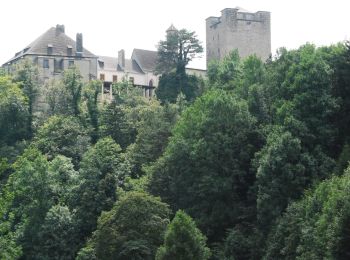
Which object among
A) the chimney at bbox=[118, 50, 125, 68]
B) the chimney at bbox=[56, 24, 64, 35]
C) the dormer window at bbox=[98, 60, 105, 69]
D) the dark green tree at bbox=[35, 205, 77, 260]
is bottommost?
the dark green tree at bbox=[35, 205, 77, 260]

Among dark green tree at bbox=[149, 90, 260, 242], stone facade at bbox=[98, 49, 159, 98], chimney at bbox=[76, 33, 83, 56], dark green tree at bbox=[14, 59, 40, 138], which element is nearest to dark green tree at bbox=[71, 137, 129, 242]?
dark green tree at bbox=[149, 90, 260, 242]

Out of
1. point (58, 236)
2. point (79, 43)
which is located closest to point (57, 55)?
point (79, 43)

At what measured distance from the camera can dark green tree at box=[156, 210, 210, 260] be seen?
45.5 meters

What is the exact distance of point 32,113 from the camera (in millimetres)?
82062

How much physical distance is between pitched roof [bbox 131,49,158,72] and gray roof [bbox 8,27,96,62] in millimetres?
10088

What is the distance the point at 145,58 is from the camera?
360ft

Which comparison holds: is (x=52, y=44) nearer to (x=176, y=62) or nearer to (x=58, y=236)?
(x=176, y=62)

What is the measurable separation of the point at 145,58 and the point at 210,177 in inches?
2257

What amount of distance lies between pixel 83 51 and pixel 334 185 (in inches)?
2422

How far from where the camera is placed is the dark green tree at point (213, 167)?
54031 mm

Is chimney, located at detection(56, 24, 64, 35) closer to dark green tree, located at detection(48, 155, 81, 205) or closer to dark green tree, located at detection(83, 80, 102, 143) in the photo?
dark green tree, located at detection(83, 80, 102, 143)

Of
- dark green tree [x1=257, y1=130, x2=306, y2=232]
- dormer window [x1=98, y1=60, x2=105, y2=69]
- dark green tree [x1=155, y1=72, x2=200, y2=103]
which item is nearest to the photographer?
dark green tree [x1=257, y1=130, x2=306, y2=232]

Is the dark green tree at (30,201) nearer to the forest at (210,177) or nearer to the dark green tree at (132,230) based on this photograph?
the forest at (210,177)

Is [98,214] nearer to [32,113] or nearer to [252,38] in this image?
[32,113]
